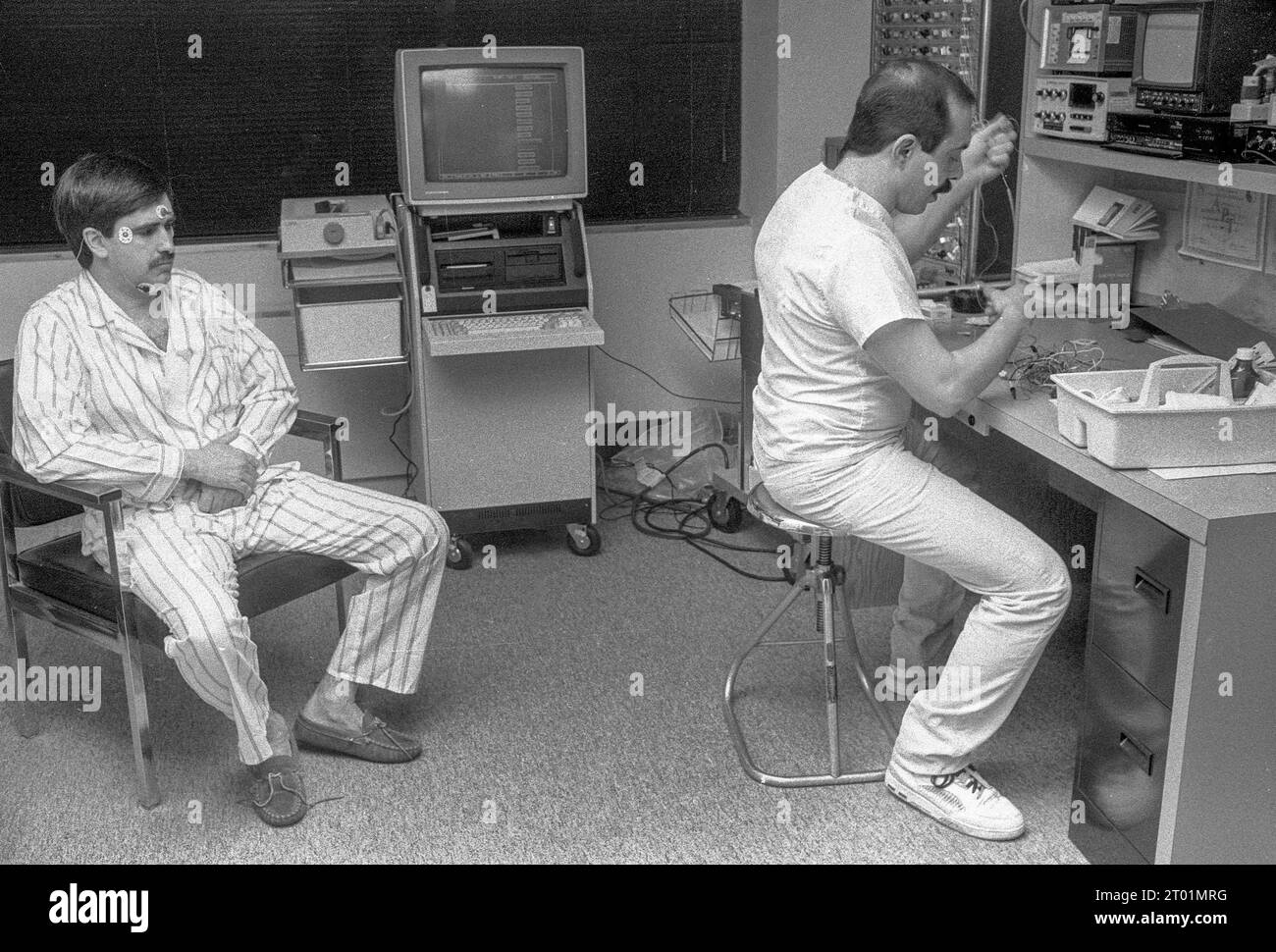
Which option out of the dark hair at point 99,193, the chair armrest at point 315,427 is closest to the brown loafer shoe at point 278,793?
the chair armrest at point 315,427

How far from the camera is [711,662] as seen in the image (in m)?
3.18

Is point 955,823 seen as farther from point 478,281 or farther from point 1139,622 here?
point 478,281

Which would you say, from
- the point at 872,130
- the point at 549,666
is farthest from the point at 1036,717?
the point at 872,130

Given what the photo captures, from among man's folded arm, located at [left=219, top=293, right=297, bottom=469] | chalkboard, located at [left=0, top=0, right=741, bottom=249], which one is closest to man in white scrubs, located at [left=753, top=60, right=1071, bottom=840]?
man's folded arm, located at [left=219, top=293, right=297, bottom=469]

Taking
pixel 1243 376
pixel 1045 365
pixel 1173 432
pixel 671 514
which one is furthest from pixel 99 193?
pixel 671 514

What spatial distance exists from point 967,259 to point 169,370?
1876mm

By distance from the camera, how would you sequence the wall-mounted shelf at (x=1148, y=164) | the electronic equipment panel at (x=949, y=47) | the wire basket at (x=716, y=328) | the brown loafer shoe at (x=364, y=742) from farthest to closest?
the wire basket at (x=716, y=328), the electronic equipment panel at (x=949, y=47), the brown loafer shoe at (x=364, y=742), the wall-mounted shelf at (x=1148, y=164)

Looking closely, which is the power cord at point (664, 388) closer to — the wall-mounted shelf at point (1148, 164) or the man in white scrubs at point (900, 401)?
the wall-mounted shelf at point (1148, 164)

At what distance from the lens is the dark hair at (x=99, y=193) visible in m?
2.48

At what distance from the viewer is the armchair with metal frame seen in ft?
8.12

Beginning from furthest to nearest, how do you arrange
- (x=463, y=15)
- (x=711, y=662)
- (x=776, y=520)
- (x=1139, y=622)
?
(x=463, y=15) < (x=711, y=662) < (x=776, y=520) < (x=1139, y=622)

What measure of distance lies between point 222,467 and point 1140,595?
1629mm

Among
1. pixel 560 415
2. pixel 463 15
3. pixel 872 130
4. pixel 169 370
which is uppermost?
pixel 463 15

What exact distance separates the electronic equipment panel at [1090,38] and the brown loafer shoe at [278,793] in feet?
7.00
